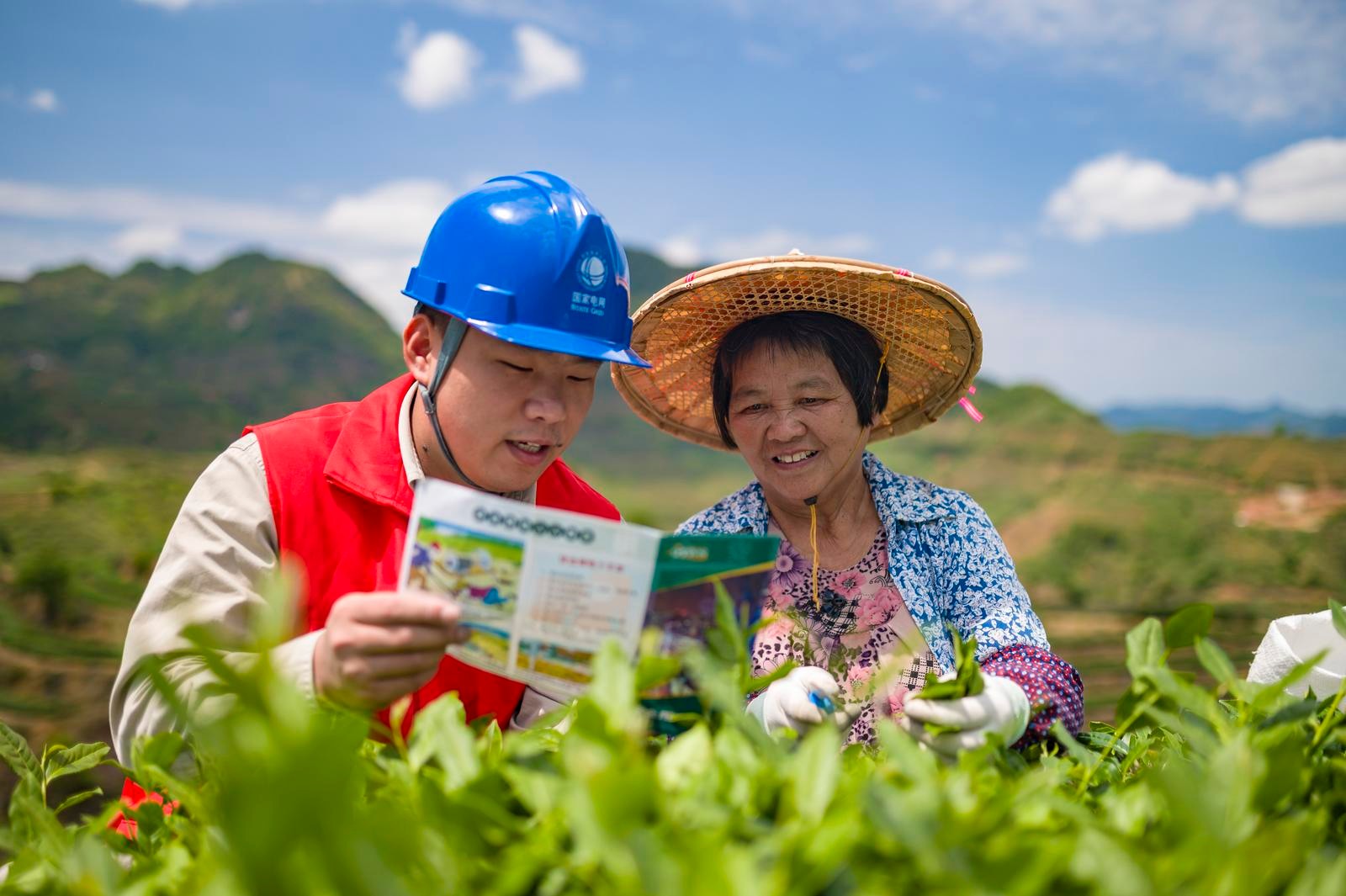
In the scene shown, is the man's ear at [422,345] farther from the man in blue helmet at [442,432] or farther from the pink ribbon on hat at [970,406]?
the pink ribbon on hat at [970,406]

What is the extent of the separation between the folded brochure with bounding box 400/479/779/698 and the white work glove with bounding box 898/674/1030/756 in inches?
11.4

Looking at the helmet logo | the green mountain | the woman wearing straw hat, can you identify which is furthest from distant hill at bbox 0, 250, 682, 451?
the helmet logo

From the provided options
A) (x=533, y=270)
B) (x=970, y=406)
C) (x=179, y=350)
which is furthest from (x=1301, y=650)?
(x=179, y=350)

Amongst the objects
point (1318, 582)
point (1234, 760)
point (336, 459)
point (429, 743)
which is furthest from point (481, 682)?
point (1318, 582)

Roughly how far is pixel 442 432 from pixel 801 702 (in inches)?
31.3

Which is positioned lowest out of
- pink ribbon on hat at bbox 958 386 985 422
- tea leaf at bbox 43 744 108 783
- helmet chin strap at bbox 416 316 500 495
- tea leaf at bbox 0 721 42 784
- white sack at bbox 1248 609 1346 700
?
tea leaf at bbox 43 744 108 783

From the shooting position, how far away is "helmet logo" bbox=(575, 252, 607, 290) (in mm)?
1539

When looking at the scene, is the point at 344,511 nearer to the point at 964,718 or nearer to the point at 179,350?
the point at 964,718

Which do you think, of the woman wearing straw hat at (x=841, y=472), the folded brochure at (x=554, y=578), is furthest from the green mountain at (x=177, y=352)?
the folded brochure at (x=554, y=578)

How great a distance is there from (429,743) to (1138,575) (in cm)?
2437

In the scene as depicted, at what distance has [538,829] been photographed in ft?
2.34

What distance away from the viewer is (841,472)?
215cm

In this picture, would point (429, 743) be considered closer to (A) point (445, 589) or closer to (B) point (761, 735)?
(A) point (445, 589)

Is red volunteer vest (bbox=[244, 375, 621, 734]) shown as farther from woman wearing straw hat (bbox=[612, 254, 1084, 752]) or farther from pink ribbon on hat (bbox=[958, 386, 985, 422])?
pink ribbon on hat (bbox=[958, 386, 985, 422])
